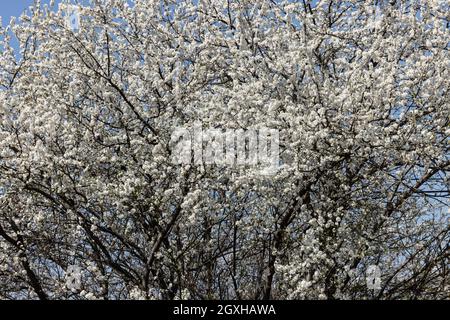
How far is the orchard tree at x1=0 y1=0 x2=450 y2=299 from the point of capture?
6715 mm

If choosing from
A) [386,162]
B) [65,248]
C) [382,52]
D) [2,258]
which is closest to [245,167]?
[386,162]

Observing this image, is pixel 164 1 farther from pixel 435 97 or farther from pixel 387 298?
pixel 387 298

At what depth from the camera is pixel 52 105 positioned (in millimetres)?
7547

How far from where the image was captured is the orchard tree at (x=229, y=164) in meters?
6.71

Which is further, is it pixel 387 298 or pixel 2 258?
pixel 2 258

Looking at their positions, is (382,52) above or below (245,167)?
above

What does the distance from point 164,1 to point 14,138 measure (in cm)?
287

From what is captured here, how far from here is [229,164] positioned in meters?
6.89
